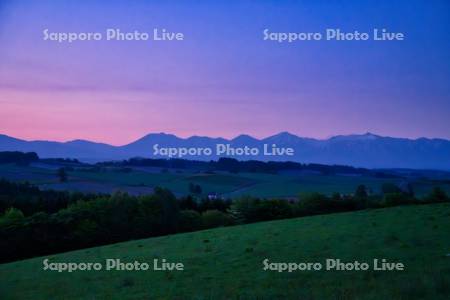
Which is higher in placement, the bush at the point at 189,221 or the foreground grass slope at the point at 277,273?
the foreground grass slope at the point at 277,273

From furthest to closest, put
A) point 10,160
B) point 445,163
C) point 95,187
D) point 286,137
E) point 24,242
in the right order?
point 95,187 → point 10,160 → point 24,242 → point 445,163 → point 286,137

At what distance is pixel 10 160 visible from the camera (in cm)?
3922

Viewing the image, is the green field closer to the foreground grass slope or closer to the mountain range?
the mountain range

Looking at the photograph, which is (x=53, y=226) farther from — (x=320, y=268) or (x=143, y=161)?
(x=320, y=268)

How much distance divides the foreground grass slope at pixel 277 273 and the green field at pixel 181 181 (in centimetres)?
2151

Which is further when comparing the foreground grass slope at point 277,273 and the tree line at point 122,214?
the tree line at point 122,214

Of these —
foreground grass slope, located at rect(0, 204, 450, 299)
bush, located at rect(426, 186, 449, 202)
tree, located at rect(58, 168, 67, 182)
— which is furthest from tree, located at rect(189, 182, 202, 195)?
foreground grass slope, located at rect(0, 204, 450, 299)

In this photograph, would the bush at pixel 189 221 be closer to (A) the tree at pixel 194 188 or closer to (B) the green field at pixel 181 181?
(B) the green field at pixel 181 181

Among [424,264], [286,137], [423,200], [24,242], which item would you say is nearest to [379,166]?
[423,200]

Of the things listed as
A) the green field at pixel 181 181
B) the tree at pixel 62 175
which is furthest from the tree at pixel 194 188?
the tree at pixel 62 175

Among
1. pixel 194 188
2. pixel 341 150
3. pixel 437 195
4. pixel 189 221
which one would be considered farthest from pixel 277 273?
pixel 194 188

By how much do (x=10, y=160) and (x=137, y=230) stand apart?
12.7 m

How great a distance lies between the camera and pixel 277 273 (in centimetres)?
1118

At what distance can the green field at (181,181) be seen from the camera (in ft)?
138
